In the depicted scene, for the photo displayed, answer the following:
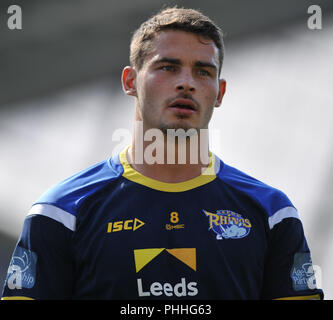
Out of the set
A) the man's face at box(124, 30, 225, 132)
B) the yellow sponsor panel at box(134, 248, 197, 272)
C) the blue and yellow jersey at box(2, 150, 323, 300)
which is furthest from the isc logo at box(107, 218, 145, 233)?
the man's face at box(124, 30, 225, 132)

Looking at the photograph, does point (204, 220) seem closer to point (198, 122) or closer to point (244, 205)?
point (244, 205)

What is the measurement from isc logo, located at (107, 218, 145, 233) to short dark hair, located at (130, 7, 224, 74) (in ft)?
2.44

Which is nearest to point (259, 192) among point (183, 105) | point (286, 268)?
point (286, 268)

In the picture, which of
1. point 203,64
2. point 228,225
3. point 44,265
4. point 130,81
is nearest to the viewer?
point 44,265

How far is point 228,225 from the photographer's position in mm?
2584

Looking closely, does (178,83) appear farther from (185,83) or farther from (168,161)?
(168,161)

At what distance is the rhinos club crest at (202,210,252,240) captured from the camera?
2.57 metres

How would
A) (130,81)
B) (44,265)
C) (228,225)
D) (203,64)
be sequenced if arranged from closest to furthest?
(44,265) < (228,225) < (203,64) < (130,81)

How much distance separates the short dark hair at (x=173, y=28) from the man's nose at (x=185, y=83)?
25 cm

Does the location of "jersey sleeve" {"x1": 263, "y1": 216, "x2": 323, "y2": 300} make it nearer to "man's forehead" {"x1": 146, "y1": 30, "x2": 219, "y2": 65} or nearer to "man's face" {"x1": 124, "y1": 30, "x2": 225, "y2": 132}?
"man's face" {"x1": 124, "y1": 30, "x2": 225, "y2": 132}

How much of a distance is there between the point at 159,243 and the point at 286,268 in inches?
22.5

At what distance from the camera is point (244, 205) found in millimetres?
2678
